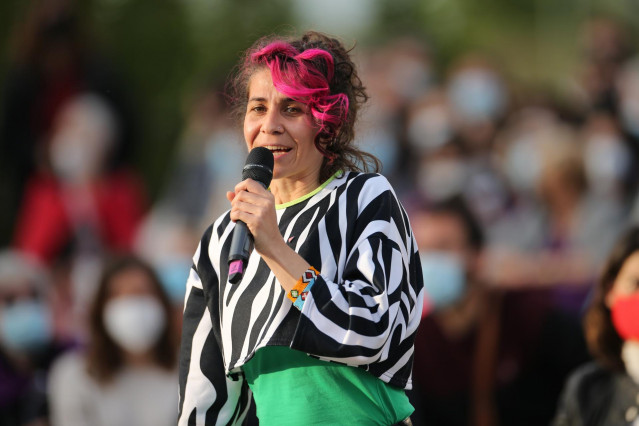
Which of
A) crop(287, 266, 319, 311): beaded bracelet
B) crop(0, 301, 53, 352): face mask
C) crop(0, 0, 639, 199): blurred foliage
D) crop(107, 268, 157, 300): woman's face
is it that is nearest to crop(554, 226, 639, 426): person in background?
Result: crop(287, 266, 319, 311): beaded bracelet

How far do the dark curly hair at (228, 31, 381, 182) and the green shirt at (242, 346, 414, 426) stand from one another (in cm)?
57

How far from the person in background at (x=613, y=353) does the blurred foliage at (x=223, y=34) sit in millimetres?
6608

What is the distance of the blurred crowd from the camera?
21.8 ft

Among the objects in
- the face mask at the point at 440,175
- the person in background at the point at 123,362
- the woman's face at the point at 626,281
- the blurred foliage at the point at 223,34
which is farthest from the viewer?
the blurred foliage at the point at 223,34

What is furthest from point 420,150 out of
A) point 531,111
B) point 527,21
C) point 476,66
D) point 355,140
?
point 527,21

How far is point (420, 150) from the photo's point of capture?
10492mm

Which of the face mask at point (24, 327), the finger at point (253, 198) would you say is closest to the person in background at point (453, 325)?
the face mask at point (24, 327)

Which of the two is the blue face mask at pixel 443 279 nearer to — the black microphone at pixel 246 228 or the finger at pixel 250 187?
→ the black microphone at pixel 246 228

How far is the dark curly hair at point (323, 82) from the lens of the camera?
329 centimetres

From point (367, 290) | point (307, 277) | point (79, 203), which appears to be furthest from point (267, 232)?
point (79, 203)

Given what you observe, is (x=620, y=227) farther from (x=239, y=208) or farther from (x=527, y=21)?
(x=527, y=21)

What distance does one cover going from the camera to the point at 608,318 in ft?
16.0

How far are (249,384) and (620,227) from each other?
242 inches

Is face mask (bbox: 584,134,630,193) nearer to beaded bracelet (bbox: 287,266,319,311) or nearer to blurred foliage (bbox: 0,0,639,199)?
blurred foliage (bbox: 0,0,639,199)
